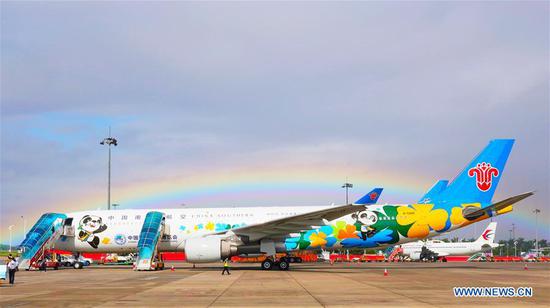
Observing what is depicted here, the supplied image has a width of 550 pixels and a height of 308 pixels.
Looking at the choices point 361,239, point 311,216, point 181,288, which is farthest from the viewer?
point 361,239

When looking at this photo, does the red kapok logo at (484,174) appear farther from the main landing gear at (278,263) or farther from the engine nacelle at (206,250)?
the engine nacelle at (206,250)

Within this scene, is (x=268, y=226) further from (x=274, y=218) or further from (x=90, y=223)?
(x=90, y=223)

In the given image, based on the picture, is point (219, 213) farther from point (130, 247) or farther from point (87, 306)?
point (87, 306)

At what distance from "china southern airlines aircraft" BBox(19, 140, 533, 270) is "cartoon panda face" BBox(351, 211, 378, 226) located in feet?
0.18

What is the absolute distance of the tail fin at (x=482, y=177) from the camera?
31984 millimetres

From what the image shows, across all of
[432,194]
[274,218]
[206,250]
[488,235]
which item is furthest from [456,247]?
[206,250]

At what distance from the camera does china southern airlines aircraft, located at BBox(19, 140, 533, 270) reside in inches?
1132

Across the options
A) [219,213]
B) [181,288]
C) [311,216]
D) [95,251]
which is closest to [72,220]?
[95,251]

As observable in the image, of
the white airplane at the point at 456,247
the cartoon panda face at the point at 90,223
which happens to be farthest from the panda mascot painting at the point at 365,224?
the white airplane at the point at 456,247

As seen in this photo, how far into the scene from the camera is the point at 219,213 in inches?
1260

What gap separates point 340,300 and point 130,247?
22122 mm

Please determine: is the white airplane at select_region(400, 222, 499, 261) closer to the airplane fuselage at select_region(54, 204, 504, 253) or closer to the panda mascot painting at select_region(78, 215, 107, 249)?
the airplane fuselage at select_region(54, 204, 504, 253)

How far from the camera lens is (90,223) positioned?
33625 mm

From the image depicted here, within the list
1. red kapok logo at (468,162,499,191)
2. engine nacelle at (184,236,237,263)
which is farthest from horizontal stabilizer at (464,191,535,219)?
engine nacelle at (184,236,237,263)
